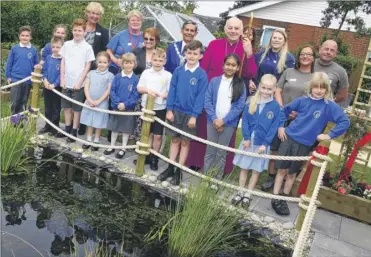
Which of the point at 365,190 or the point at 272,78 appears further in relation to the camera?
the point at 365,190

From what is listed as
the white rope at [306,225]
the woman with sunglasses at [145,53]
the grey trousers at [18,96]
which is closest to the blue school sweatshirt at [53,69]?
the grey trousers at [18,96]

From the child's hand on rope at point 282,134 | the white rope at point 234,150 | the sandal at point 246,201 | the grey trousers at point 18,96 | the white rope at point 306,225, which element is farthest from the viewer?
the grey trousers at point 18,96

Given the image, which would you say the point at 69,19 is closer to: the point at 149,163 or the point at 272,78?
the point at 149,163

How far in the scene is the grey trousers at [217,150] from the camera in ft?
14.8

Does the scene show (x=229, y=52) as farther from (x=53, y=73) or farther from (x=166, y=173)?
(x=53, y=73)

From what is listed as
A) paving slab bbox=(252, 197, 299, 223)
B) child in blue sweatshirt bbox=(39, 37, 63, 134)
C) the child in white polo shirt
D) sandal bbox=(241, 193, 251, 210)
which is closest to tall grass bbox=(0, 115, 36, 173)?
child in blue sweatshirt bbox=(39, 37, 63, 134)

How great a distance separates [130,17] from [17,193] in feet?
9.06

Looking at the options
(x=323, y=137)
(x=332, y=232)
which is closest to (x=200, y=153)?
A: (x=323, y=137)

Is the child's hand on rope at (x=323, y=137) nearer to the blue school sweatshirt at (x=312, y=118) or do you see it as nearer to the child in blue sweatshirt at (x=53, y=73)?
the blue school sweatshirt at (x=312, y=118)

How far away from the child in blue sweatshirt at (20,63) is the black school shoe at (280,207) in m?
3.93

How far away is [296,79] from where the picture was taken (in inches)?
181

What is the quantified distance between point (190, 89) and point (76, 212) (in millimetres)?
1821

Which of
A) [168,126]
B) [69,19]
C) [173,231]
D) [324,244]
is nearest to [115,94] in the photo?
[168,126]

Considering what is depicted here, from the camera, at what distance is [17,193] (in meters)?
3.89
